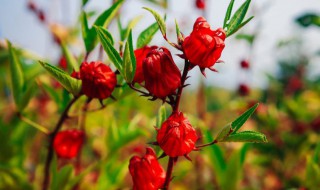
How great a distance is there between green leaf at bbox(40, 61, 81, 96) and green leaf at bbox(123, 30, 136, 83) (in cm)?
14

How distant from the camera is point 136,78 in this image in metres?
0.88

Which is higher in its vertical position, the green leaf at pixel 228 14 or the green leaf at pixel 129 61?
the green leaf at pixel 228 14

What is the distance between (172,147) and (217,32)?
0.27 m

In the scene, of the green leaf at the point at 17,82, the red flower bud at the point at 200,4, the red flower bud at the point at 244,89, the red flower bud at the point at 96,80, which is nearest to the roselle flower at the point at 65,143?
the green leaf at the point at 17,82

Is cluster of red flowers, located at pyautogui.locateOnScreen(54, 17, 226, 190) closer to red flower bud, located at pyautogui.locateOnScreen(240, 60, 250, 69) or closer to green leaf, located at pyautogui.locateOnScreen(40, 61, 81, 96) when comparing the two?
green leaf, located at pyautogui.locateOnScreen(40, 61, 81, 96)

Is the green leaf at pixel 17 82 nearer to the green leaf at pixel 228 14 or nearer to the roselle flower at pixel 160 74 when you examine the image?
the roselle flower at pixel 160 74

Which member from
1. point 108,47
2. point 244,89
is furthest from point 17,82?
point 244,89

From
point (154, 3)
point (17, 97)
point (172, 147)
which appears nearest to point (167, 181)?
point (172, 147)

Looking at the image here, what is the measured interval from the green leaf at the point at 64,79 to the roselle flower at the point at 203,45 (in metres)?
0.28

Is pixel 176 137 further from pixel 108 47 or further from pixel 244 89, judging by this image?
pixel 244 89

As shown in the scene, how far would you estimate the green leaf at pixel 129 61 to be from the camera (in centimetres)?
77

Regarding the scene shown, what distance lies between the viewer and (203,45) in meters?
0.74

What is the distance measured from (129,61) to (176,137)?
0.19m

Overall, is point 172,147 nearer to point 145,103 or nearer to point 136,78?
point 136,78
